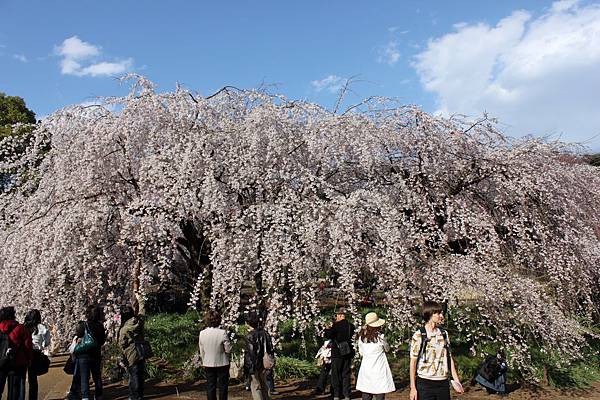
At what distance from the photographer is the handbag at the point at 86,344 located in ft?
19.5

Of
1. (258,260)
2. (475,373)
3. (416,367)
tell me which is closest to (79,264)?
(258,260)

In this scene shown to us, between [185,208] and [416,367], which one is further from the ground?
[185,208]

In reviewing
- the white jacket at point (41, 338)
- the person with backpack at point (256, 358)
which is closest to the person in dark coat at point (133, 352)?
the white jacket at point (41, 338)

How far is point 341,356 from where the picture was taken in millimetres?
6348

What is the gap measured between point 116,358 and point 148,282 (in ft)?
5.56

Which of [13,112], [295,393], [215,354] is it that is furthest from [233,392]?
[13,112]

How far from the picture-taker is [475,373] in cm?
818

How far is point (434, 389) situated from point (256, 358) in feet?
7.53

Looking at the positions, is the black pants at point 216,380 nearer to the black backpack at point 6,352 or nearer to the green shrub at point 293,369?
the black backpack at point 6,352

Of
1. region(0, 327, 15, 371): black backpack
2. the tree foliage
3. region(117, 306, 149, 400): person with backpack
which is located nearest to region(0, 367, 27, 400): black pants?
region(0, 327, 15, 371): black backpack

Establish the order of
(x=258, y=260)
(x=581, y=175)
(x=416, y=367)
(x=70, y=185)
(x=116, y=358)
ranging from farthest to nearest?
(x=581, y=175), (x=116, y=358), (x=70, y=185), (x=258, y=260), (x=416, y=367)

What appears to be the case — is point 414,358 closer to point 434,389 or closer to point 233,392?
point 434,389

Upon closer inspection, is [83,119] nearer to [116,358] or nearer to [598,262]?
[116,358]

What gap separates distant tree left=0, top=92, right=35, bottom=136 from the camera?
18812 millimetres
